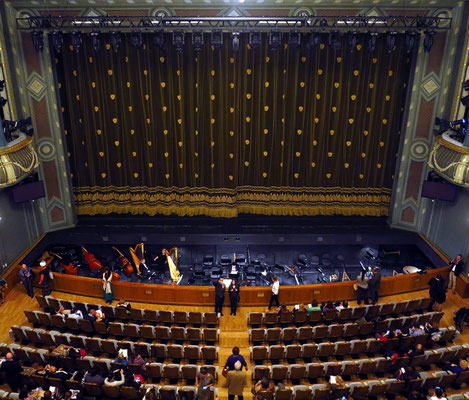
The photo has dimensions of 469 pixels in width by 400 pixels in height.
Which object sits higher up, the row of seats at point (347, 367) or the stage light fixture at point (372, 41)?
the stage light fixture at point (372, 41)

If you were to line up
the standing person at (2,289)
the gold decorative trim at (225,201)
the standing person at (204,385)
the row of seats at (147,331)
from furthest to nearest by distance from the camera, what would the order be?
the gold decorative trim at (225,201), the standing person at (2,289), the row of seats at (147,331), the standing person at (204,385)

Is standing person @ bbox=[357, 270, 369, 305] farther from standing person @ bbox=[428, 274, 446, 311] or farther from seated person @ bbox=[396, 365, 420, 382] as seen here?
seated person @ bbox=[396, 365, 420, 382]

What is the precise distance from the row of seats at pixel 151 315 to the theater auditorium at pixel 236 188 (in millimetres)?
48

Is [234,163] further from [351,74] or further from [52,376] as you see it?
[52,376]

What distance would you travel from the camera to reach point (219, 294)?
1145cm

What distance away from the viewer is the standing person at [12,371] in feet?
→ 28.7

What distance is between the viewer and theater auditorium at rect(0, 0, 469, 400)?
1052 centimetres

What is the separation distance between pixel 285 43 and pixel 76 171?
26.3 feet

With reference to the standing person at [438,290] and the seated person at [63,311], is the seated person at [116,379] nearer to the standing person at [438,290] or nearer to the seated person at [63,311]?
the seated person at [63,311]

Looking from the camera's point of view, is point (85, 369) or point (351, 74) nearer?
point (85, 369)

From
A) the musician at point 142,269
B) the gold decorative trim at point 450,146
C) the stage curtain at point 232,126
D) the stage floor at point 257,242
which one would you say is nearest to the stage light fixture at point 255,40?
the stage curtain at point 232,126

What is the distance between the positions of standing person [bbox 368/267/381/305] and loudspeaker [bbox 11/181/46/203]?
32.7 ft

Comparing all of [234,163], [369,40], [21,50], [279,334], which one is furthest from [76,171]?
[369,40]

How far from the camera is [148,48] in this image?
14242mm
